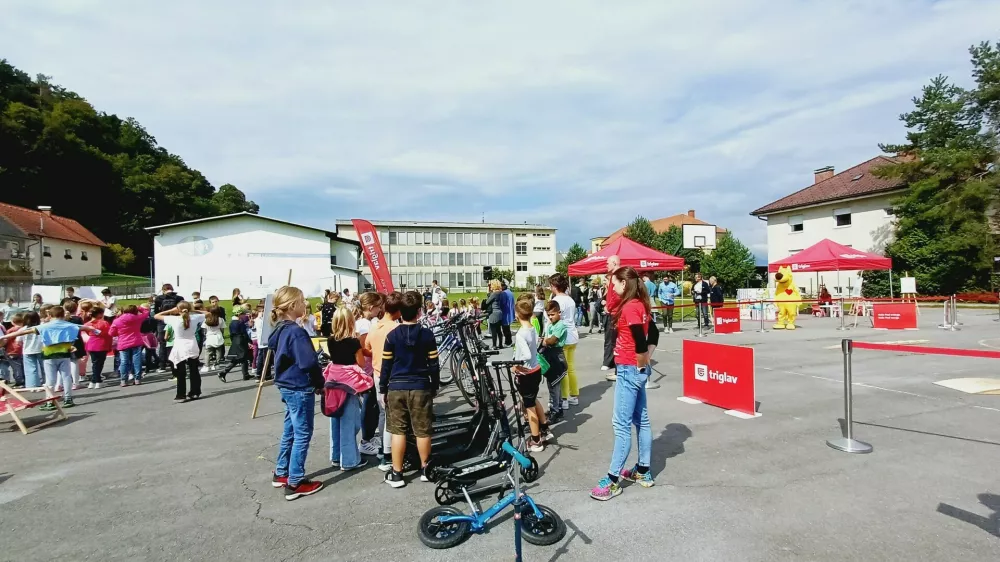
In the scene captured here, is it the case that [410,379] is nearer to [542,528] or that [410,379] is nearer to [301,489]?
[301,489]

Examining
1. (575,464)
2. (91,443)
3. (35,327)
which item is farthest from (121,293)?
(575,464)

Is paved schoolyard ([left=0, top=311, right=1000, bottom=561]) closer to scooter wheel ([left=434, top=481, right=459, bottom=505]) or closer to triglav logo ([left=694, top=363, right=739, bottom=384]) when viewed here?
scooter wheel ([left=434, top=481, right=459, bottom=505])

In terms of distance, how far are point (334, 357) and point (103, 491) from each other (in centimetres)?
239

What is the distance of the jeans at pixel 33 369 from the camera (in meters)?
8.24

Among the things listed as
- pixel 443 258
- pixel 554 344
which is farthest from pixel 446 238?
pixel 554 344

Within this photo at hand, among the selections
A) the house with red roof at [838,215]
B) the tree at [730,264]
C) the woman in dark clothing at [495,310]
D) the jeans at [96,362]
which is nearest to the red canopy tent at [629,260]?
the woman in dark clothing at [495,310]

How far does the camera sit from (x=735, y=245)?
48219mm

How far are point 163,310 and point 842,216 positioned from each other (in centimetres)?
4074

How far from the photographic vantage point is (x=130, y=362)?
33.4 ft

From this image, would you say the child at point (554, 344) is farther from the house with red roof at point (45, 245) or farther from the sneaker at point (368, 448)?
the house with red roof at point (45, 245)

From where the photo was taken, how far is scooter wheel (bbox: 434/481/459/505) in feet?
12.9

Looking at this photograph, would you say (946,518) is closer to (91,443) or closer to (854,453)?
(854,453)

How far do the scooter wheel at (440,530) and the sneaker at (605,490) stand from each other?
2.09ft

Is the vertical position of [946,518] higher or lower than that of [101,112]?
lower
